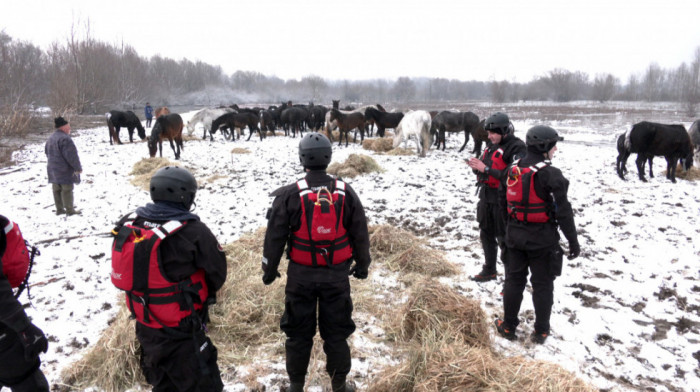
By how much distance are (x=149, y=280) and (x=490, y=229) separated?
3753 millimetres

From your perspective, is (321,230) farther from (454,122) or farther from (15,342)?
(454,122)

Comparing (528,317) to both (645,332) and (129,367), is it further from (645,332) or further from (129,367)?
(129,367)

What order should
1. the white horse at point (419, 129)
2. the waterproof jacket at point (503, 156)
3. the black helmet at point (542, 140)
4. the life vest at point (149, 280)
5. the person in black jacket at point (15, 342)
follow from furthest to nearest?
the white horse at point (419, 129) < the waterproof jacket at point (503, 156) < the black helmet at point (542, 140) < the person in black jacket at point (15, 342) < the life vest at point (149, 280)

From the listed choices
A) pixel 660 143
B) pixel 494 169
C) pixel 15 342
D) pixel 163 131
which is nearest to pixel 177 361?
pixel 15 342

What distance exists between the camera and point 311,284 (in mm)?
2453

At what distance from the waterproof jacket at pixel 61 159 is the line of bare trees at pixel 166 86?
45.6 feet

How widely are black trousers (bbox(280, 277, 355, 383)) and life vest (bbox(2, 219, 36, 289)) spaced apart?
1.59m

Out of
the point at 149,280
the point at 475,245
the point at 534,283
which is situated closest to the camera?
the point at 149,280

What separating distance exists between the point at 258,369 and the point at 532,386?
6.79 ft

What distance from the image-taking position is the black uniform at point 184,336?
6.66ft

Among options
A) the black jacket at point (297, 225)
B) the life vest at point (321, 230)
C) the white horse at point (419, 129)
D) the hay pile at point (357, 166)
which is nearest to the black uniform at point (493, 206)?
the black jacket at point (297, 225)

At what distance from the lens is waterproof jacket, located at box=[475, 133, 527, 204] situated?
4082 millimetres

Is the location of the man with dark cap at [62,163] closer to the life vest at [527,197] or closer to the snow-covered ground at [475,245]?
the snow-covered ground at [475,245]

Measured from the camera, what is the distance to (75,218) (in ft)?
23.0
